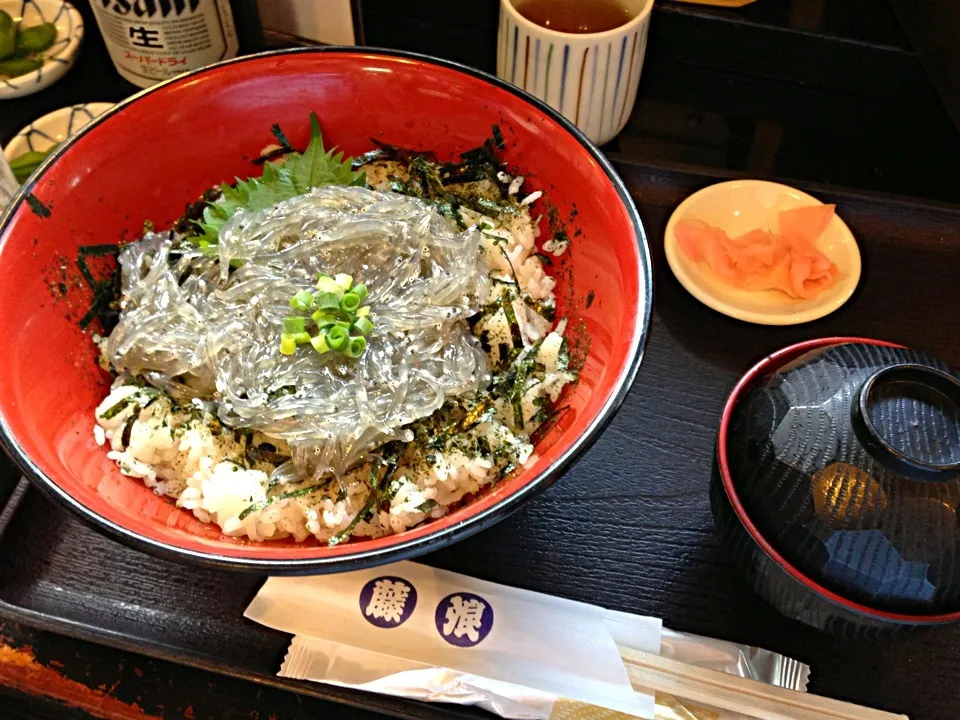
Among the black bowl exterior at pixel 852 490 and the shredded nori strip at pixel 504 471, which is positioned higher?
the black bowl exterior at pixel 852 490

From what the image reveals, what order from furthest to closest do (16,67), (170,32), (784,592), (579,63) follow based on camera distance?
1. (16,67)
2. (170,32)
3. (579,63)
4. (784,592)

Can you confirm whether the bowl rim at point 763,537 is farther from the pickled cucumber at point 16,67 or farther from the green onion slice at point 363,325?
the pickled cucumber at point 16,67

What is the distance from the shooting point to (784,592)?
1.00 m

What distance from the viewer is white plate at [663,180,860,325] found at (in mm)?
1429

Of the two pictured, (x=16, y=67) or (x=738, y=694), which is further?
(x=16, y=67)

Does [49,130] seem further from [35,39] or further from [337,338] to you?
[337,338]

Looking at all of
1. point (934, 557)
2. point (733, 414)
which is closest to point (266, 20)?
point (733, 414)

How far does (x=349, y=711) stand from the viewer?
41.9 inches

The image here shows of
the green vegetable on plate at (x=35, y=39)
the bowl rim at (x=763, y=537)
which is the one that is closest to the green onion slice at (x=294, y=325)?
the bowl rim at (x=763, y=537)

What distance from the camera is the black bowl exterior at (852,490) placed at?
0.88m

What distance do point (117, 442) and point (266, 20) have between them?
47.1 inches

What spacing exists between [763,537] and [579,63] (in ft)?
3.46

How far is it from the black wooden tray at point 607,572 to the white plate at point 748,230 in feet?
0.33

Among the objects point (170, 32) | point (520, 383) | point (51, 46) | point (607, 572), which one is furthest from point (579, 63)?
point (51, 46)
